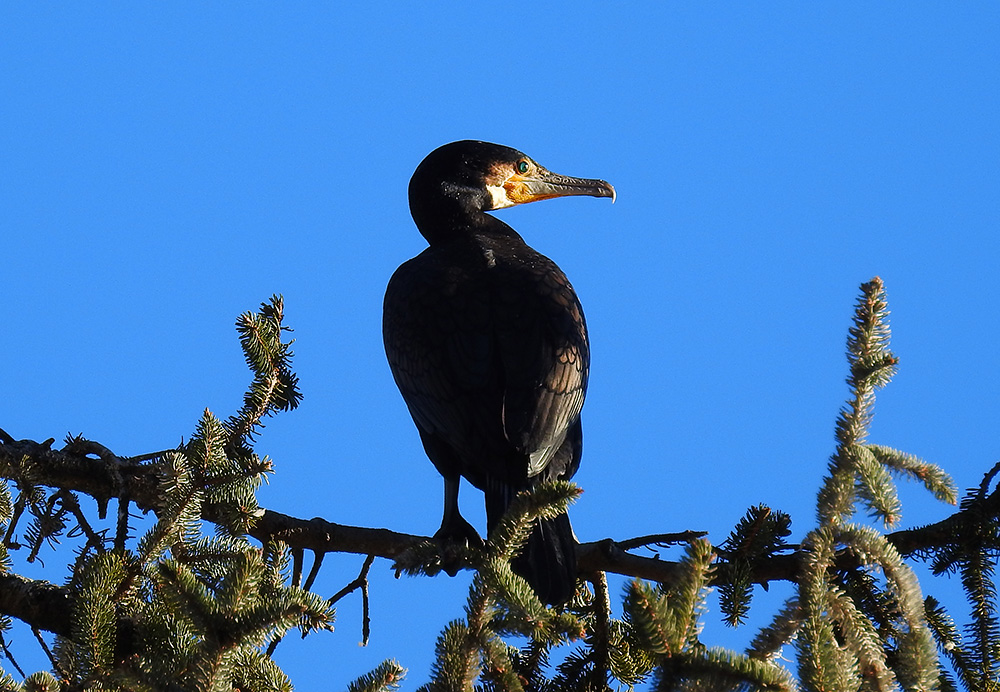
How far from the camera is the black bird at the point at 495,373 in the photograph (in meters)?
3.34

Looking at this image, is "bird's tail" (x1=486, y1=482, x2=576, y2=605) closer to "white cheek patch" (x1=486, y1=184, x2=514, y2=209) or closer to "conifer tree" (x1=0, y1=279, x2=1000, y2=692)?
"conifer tree" (x1=0, y1=279, x2=1000, y2=692)

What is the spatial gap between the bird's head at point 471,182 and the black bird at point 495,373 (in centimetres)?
52

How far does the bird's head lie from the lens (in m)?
4.74

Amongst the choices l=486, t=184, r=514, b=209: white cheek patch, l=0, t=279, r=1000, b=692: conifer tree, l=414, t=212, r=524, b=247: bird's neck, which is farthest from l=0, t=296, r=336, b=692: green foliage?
l=486, t=184, r=514, b=209: white cheek patch

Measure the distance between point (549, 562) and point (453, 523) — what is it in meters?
0.62

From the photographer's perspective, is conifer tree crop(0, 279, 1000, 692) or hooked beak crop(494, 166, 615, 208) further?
hooked beak crop(494, 166, 615, 208)

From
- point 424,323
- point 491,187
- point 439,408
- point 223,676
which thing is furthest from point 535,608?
point 491,187

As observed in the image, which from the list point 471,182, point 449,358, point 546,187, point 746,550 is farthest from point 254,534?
point 546,187

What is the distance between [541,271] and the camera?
3.87m

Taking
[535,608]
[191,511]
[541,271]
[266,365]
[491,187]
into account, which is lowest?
[535,608]

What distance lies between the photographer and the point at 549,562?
9.78ft

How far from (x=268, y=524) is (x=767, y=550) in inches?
56.7

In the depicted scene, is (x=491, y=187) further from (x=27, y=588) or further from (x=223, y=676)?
(x=223, y=676)

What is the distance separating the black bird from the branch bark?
21cm
